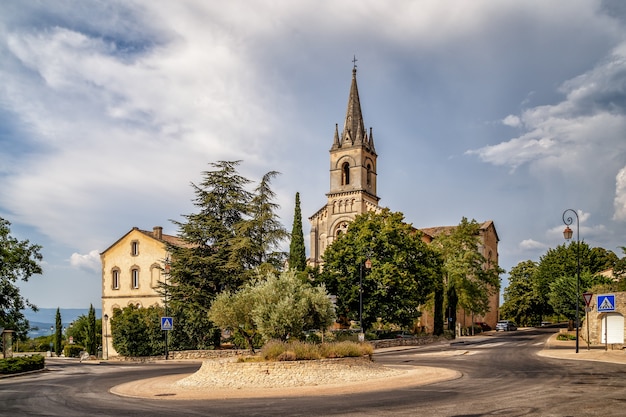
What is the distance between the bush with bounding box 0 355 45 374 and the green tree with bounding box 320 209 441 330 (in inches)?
908

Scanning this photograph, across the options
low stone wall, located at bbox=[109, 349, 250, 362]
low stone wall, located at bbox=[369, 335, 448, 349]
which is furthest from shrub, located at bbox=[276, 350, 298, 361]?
low stone wall, located at bbox=[369, 335, 448, 349]

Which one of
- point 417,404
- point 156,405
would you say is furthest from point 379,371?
point 156,405

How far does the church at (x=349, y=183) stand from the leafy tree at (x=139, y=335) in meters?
34.9

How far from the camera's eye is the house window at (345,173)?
76312mm

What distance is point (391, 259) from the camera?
157 ft

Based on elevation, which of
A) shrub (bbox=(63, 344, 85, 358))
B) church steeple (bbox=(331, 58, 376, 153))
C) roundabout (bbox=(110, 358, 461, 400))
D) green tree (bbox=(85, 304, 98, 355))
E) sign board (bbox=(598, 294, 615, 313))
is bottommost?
shrub (bbox=(63, 344, 85, 358))

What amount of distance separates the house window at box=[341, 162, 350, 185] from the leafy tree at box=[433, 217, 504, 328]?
17.2 meters

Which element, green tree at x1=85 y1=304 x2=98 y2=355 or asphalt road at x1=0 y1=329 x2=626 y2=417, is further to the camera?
green tree at x1=85 y1=304 x2=98 y2=355

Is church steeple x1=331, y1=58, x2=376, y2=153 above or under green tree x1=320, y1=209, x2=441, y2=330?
above

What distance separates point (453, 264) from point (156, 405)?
48320 mm

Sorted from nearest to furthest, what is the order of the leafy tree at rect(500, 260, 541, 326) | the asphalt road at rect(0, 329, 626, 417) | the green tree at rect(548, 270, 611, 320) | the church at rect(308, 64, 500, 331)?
1. the asphalt road at rect(0, 329, 626, 417)
2. the green tree at rect(548, 270, 611, 320)
3. the church at rect(308, 64, 500, 331)
4. the leafy tree at rect(500, 260, 541, 326)

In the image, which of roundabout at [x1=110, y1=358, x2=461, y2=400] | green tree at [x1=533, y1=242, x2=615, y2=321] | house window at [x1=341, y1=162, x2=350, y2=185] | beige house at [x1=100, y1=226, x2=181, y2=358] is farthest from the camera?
house window at [x1=341, y1=162, x2=350, y2=185]

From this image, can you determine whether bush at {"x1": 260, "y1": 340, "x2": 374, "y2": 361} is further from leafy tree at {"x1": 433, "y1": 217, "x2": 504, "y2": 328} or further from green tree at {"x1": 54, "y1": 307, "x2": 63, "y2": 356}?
green tree at {"x1": 54, "y1": 307, "x2": 63, "y2": 356}

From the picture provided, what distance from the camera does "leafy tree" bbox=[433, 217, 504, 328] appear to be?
6012 centimetres
